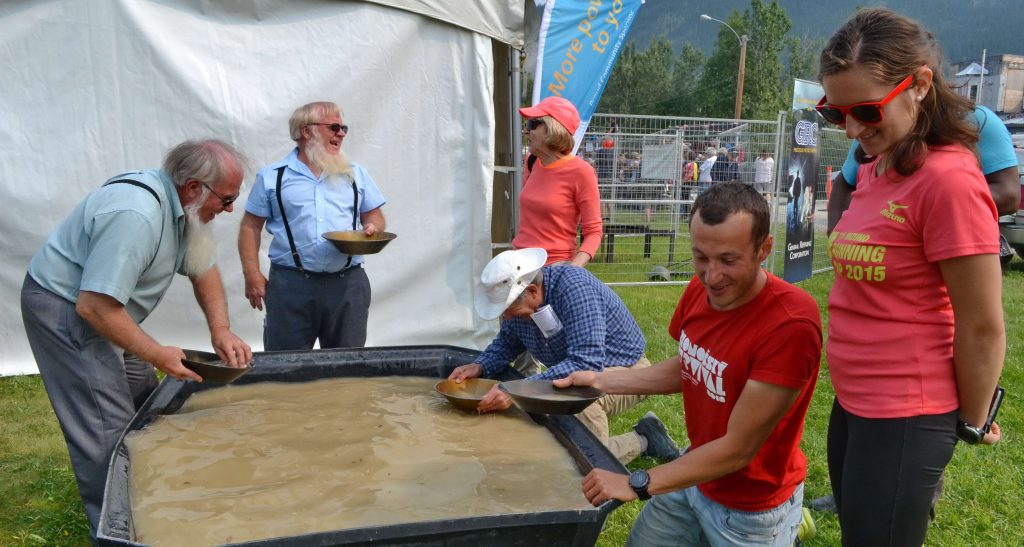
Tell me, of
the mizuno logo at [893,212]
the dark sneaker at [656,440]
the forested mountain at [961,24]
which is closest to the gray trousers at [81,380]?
the dark sneaker at [656,440]

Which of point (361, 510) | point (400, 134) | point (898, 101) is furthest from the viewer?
point (400, 134)

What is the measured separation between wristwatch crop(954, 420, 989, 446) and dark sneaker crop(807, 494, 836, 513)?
1684 mm

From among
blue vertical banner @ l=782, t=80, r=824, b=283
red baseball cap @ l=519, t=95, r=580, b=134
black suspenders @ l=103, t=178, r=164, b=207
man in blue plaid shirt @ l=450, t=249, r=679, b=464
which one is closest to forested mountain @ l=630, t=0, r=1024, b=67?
blue vertical banner @ l=782, t=80, r=824, b=283

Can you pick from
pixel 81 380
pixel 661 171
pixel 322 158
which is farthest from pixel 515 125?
pixel 661 171

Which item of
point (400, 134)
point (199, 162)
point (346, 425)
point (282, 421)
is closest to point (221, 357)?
point (282, 421)

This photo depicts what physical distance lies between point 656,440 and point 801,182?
5235mm

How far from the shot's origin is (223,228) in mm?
5047

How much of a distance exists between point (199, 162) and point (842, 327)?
209 centimetres

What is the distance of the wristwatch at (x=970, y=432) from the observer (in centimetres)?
166

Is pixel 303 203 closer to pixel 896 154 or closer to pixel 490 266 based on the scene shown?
pixel 490 266

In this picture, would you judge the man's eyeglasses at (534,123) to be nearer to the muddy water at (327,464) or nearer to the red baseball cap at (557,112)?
the red baseball cap at (557,112)

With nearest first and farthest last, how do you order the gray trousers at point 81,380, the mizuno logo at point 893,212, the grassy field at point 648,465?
1. the mizuno logo at point 893,212
2. the gray trousers at point 81,380
3. the grassy field at point 648,465

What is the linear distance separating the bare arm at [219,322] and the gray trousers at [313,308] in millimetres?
571

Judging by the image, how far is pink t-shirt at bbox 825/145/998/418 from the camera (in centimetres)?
159
